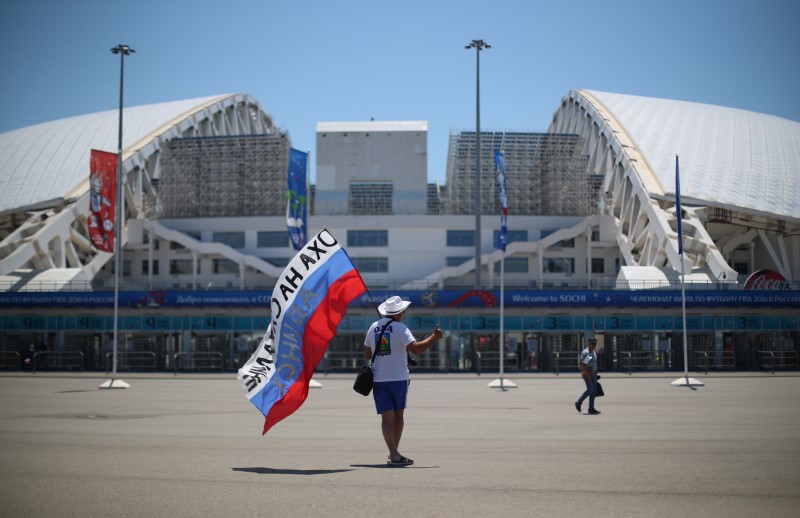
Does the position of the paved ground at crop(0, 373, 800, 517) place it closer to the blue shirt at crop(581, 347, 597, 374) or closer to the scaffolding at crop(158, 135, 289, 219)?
the blue shirt at crop(581, 347, 597, 374)

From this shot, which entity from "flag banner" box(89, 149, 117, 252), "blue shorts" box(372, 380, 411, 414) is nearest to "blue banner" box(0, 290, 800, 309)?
"flag banner" box(89, 149, 117, 252)

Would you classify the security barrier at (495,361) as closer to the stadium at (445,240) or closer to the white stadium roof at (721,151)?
the stadium at (445,240)

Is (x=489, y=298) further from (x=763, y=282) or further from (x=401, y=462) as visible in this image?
(x=401, y=462)

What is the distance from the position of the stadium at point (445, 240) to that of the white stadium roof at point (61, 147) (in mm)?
261

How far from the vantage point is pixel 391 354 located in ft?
33.5

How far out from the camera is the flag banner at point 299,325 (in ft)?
34.5

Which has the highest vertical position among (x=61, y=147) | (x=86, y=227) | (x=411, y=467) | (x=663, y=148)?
(x=61, y=147)

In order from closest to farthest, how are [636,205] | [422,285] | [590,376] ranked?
[590,376], [422,285], [636,205]

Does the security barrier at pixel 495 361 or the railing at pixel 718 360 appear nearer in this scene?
the security barrier at pixel 495 361

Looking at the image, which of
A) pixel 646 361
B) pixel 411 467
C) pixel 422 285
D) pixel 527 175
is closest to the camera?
pixel 411 467

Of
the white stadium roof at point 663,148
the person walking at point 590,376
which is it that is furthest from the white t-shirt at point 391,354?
the white stadium roof at point 663,148

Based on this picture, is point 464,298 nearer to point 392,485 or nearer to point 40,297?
point 40,297

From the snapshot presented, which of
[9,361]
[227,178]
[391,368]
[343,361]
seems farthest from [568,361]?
[391,368]

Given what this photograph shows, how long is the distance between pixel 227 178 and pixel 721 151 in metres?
34.8
